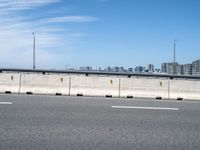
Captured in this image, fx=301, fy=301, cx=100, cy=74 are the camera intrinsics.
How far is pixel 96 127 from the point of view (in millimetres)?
7223

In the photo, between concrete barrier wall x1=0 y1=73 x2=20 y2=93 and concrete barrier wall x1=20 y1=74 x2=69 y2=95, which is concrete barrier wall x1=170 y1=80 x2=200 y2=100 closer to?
concrete barrier wall x1=20 y1=74 x2=69 y2=95

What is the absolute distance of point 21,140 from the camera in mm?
5938

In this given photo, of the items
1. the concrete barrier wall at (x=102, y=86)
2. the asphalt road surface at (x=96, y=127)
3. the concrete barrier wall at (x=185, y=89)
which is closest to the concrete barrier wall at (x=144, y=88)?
the concrete barrier wall at (x=102, y=86)

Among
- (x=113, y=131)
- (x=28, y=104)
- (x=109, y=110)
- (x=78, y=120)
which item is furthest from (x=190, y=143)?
(x=28, y=104)

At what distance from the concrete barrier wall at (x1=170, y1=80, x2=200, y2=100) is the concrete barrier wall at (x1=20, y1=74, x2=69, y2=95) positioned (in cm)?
502

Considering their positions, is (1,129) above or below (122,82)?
below

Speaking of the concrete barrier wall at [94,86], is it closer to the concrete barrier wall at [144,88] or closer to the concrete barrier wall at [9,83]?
the concrete barrier wall at [144,88]

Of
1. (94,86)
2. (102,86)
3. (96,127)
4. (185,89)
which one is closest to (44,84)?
(94,86)

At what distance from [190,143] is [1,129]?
4093 mm

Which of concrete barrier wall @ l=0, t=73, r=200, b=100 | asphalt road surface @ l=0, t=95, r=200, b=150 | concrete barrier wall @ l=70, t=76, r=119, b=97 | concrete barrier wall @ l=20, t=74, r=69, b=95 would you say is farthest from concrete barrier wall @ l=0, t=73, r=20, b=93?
asphalt road surface @ l=0, t=95, r=200, b=150

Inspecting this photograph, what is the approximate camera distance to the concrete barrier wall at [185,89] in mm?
13922

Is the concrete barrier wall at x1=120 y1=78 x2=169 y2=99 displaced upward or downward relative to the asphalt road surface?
upward

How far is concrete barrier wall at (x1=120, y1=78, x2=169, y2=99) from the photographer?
46.2ft

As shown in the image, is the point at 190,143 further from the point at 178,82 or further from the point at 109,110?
the point at 178,82
